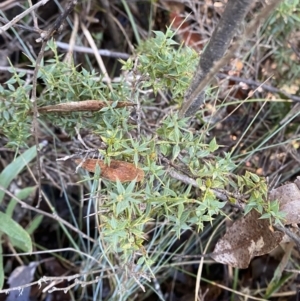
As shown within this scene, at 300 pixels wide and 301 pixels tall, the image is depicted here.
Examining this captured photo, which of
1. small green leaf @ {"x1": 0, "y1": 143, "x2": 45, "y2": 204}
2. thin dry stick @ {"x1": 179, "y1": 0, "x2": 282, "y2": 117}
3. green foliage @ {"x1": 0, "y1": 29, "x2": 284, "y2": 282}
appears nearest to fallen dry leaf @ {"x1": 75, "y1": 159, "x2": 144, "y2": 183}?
green foliage @ {"x1": 0, "y1": 29, "x2": 284, "y2": 282}

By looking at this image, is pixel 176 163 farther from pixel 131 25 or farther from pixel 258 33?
pixel 131 25

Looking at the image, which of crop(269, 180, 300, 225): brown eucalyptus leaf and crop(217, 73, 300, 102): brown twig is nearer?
crop(269, 180, 300, 225): brown eucalyptus leaf

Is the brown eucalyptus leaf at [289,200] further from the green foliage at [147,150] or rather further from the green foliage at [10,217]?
the green foliage at [10,217]

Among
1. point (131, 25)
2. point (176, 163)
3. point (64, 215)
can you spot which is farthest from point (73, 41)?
point (176, 163)

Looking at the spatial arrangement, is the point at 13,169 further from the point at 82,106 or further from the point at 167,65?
the point at 167,65

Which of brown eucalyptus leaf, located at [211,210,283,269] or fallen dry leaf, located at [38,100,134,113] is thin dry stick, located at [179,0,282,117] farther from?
brown eucalyptus leaf, located at [211,210,283,269]

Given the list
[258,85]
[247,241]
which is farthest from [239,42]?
[258,85]
